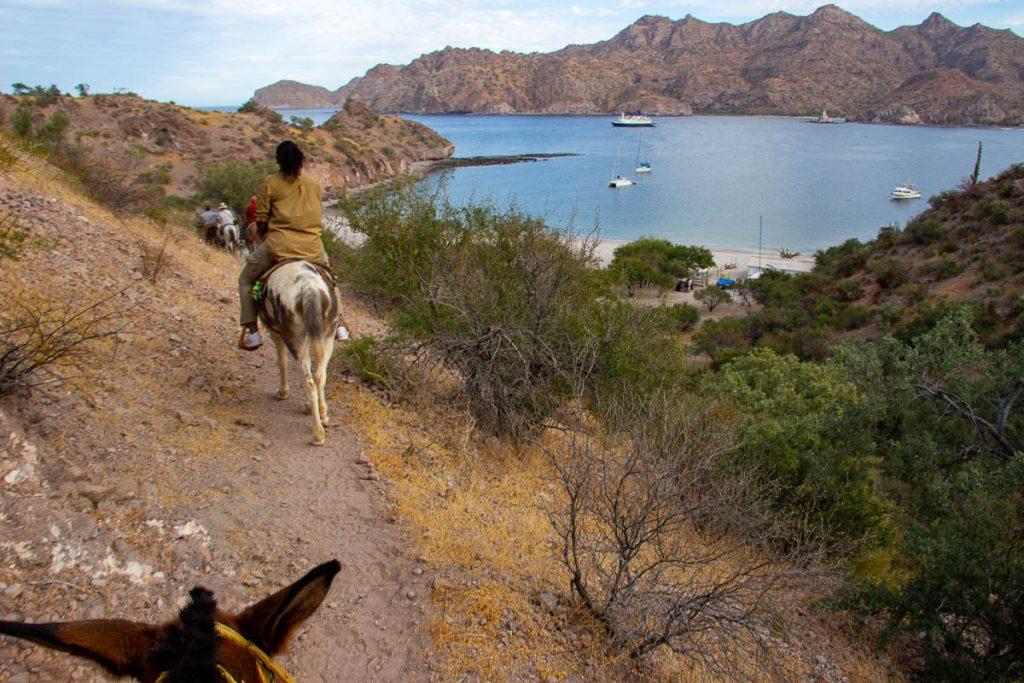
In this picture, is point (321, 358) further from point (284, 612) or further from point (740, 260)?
point (740, 260)

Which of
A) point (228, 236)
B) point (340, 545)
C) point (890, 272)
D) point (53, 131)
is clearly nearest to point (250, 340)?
point (340, 545)

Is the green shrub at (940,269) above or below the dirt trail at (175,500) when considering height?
below

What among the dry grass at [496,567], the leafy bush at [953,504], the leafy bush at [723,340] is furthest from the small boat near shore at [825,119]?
the dry grass at [496,567]

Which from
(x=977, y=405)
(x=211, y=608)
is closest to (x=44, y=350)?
(x=211, y=608)

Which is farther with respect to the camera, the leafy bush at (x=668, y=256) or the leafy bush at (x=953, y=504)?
the leafy bush at (x=668, y=256)

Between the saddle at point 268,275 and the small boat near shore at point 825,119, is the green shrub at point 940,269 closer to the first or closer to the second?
the saddle at point 268,275

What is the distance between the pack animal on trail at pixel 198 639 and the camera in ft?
4.72

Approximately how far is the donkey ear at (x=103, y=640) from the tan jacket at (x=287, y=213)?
5.14 meters

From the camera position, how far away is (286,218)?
251 inches

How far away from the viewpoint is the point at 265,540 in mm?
4883

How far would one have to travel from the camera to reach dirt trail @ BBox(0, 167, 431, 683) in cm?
374

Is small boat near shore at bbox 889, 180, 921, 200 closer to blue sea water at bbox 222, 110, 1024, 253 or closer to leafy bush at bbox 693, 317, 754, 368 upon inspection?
blue sea water at bbox 222, 110, 1024, 253

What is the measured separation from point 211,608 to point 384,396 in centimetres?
711

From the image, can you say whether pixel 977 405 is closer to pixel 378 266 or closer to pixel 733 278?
pixel 378 266
